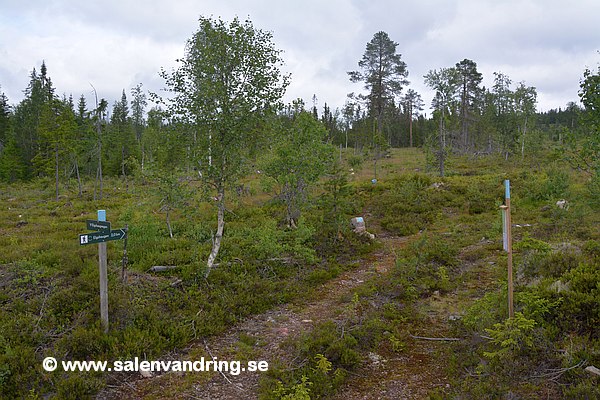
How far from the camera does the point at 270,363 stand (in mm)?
6129

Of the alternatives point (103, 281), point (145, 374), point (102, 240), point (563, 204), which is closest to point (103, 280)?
point (103, 281)

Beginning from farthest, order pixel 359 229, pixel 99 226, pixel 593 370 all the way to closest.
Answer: pixel 359 229
pixel 99 226
pixel 593 370

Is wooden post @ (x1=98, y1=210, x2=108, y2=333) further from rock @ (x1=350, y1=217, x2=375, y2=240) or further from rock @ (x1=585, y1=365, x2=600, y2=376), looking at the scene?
rock @ (x1=350, y1=217, x2=375, y2=240)

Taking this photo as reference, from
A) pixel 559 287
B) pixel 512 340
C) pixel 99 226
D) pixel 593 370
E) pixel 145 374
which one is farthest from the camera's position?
pixel 559 287

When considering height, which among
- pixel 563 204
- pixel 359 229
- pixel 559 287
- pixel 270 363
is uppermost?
pixel 563 204

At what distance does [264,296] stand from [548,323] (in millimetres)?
5513

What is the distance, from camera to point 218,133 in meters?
8.96

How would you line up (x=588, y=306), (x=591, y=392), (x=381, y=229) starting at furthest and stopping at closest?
(x=381, y=229) < (x=588, y=306) < (x=591, y=392)

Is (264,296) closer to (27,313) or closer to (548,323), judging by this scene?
(27,313)

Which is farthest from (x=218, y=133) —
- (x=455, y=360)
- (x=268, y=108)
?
(x=455, y=360)

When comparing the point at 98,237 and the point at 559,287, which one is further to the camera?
the point at 559,287

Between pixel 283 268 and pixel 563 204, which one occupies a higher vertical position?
pixel 563 204

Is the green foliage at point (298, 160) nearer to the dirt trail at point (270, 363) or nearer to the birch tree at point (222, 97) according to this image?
the birch tree at point (222, 97)

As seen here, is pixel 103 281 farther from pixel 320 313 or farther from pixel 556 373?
pixel 556 373
